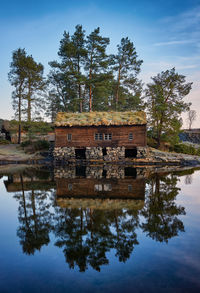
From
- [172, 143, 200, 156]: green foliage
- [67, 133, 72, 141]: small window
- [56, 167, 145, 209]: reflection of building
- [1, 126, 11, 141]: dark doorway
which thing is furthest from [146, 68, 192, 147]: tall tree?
[1, 126, 11, 141]: dark doorway

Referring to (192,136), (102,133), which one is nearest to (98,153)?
(102,133)

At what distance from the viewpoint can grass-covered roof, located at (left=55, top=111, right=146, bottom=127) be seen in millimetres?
28953

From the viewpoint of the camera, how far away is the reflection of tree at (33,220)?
6252 millimetres

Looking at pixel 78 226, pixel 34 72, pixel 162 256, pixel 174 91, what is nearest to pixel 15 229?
pixel 78 226

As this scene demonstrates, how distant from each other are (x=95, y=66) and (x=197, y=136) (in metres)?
35.5

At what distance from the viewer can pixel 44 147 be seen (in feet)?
119

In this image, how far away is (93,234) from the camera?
6531mm

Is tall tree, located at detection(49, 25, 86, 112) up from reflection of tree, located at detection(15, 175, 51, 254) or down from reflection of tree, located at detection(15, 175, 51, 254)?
up

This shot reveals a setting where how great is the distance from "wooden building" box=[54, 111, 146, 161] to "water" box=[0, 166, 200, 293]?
59.5 ft

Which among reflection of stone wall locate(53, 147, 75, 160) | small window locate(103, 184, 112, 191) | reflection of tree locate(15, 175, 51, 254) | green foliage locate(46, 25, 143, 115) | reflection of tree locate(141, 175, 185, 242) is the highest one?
green foliage locate(46, 25, 143, 115)

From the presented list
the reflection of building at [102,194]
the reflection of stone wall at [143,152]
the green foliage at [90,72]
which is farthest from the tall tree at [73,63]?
the reflection of building at [102,194]

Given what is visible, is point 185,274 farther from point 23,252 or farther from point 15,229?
point 15,229

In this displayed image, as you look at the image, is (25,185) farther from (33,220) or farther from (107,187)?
(33,220)

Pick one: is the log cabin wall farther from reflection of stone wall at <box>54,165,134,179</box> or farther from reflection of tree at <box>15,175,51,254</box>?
reflection of tree at <box>15,175,51,254</box>
